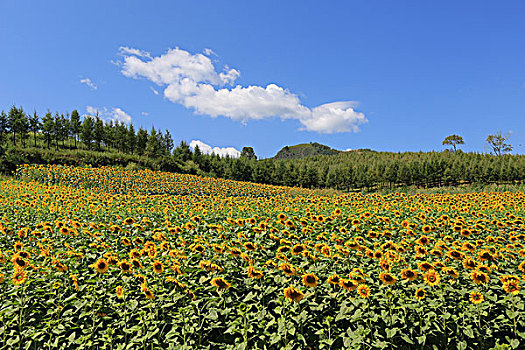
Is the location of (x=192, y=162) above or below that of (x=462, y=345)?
above

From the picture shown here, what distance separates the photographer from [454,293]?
3402 mm

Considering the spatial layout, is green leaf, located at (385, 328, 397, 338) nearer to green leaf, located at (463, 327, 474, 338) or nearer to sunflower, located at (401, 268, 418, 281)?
sunflower, located at (401, 268, 418, 281)

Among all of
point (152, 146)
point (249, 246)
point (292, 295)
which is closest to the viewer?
point (292, 295)

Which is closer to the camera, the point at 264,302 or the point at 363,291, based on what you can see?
the point at 363,291

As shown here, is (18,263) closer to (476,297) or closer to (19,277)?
(19,277)

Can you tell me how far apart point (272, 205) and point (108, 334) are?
263 inches

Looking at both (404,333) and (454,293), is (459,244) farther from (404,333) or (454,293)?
A: (404,333)

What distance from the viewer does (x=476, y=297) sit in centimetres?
306

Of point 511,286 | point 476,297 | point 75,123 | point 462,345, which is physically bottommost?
point 462,345

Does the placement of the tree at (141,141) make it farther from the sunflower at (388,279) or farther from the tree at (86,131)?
the sunflower at (388,279)

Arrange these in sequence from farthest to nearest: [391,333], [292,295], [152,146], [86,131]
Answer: [152,146]
[86,131]
[292,295]
[391,333]

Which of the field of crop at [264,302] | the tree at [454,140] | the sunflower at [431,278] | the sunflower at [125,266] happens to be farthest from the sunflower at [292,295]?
the tree at [454,140]

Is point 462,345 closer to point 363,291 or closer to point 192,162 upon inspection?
point 363,291

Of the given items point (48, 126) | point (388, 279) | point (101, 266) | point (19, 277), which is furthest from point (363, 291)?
point (48, 126)
